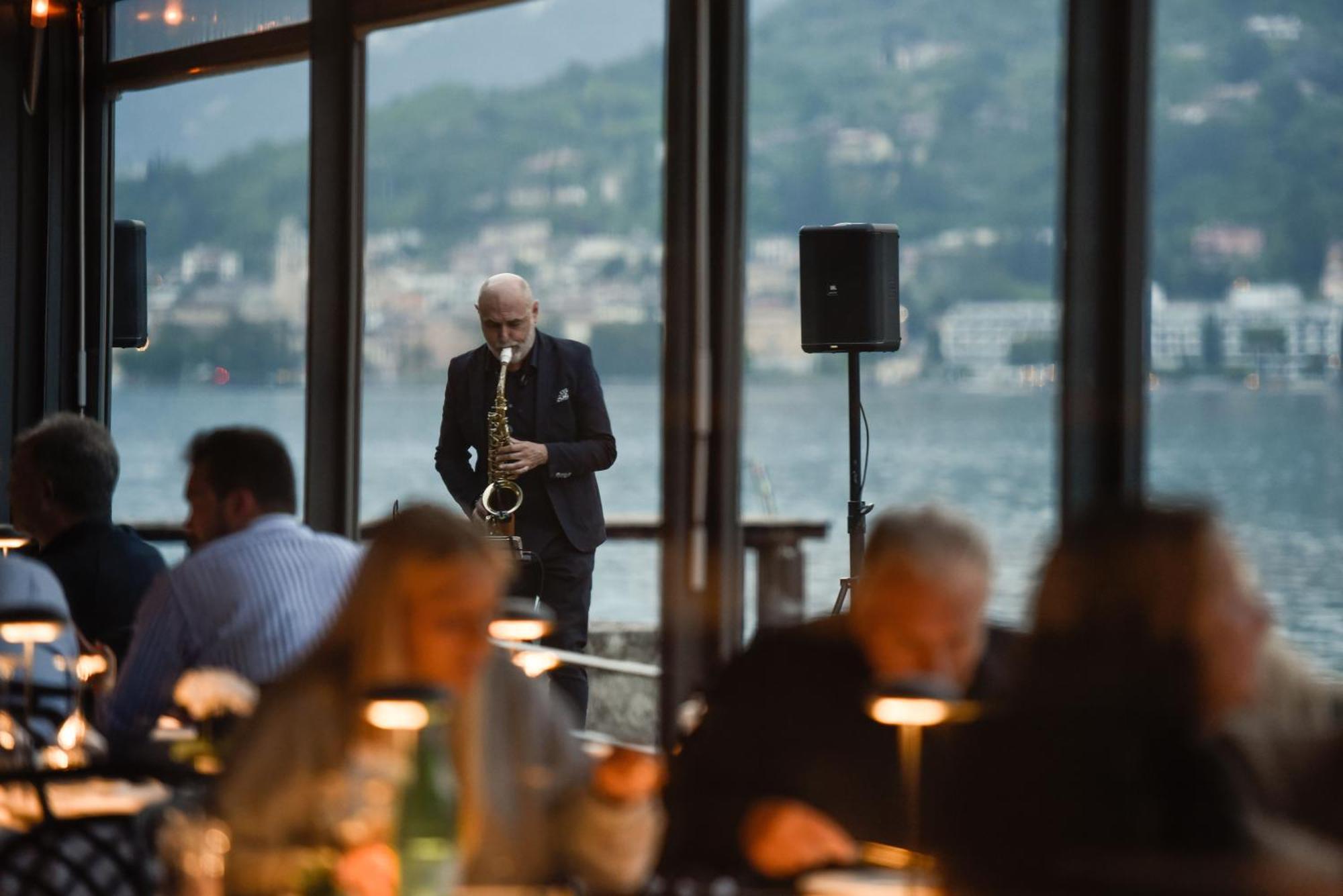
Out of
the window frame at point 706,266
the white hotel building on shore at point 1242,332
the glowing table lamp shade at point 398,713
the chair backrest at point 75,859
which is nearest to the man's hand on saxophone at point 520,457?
the window frame at point 706,266

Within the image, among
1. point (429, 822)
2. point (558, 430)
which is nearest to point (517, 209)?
point (558, 430)

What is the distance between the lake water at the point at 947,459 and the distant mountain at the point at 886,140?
26 centimetres

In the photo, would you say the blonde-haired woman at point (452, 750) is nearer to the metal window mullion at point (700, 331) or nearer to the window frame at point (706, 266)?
the window frame at point (706, 266)

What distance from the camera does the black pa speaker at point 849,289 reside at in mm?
4852

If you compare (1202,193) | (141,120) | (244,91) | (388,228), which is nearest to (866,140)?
(1202,193)

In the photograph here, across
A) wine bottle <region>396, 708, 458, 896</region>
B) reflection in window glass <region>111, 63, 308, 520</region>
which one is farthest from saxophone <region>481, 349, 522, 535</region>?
wine bottle <region>396, 708, 458, 896</region>

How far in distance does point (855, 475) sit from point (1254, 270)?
7.04 ft

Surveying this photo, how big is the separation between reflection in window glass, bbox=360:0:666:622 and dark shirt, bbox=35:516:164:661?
69 cm

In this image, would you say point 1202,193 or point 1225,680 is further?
point 1202,193

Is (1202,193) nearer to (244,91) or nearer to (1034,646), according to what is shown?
(1034,646)

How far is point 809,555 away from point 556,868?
361 centimetres

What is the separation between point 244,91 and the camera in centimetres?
605

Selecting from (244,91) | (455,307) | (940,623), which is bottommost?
(940,623)

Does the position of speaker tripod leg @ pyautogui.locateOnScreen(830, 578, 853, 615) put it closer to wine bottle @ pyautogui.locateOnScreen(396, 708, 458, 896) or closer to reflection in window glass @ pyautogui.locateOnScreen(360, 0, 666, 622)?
reflection in window glass @ pyautogui.locateOnScreen(360, 0, 666, 622)
